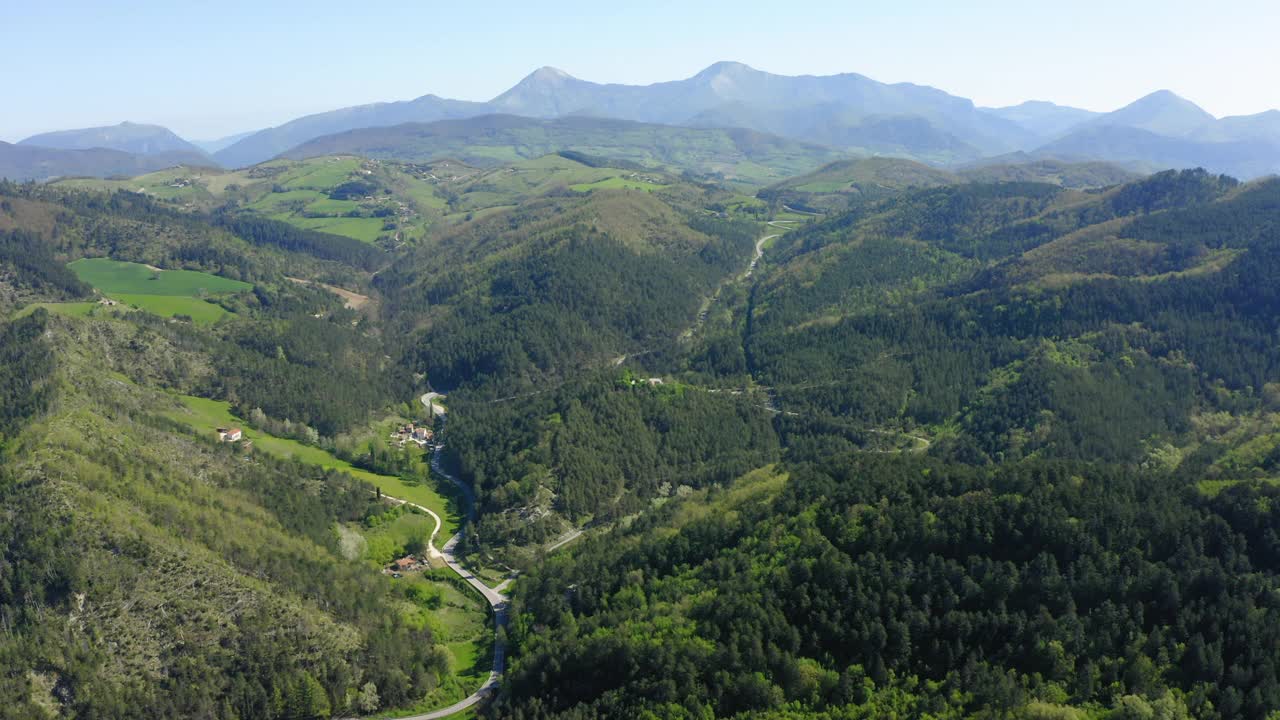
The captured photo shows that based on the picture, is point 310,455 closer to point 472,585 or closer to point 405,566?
point 405,566

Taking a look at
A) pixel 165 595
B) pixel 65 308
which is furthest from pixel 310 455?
pixel 65 308

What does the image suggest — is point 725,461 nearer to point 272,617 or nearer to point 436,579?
point 436,579

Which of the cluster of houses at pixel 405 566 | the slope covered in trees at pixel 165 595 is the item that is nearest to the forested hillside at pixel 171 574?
the slope covered in trees at pixel 165 595

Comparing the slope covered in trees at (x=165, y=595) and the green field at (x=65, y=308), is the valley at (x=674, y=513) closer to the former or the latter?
the slope covered in trees at (x=165, y=595)

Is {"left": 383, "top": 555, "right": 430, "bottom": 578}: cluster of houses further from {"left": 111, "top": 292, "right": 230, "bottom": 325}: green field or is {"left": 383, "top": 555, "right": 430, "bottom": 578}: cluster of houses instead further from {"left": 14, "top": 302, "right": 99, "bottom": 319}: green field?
{"left": 111, "top": 292, "right": 230, "bottom": 325}: green field

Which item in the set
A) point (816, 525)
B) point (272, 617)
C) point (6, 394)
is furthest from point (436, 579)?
point (6, 394)

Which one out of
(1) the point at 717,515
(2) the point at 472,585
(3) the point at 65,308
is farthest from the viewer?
(3) the point at 65,308

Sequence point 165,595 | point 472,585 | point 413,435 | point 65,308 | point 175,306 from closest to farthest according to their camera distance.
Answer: point 165,595 → point 472,585 → point 413,435 → point 65,308 → point 175,306
